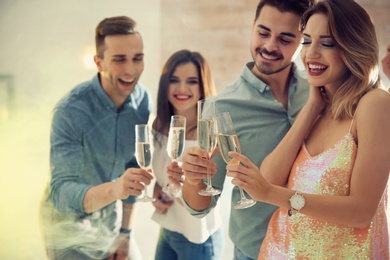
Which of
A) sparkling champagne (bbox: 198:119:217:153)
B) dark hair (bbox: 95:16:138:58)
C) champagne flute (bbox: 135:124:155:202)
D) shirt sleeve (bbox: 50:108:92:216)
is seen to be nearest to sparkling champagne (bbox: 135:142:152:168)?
champagne flute (bbox: 135:124:155:202)

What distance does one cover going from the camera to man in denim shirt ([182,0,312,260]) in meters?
2.12

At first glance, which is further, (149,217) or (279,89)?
(149,217)

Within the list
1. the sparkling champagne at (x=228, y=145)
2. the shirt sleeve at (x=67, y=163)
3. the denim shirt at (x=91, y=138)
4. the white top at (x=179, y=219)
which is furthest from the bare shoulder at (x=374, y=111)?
the shirt sleeve at (x=67, y=163)

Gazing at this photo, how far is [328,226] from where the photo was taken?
69.6 inches

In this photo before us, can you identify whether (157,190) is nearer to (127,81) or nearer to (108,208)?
(108,208)

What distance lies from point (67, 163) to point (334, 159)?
1.14 meters

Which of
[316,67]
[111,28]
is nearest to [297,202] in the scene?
[316,67]

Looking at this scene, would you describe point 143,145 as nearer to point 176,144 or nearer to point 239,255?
point 176,144

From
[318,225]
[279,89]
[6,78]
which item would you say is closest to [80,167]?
[6,78]

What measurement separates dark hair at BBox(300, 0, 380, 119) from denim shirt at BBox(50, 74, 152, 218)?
0.91m

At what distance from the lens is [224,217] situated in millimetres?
2402

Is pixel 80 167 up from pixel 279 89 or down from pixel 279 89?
down

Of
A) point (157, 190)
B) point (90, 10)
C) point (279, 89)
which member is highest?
point (90, 10)

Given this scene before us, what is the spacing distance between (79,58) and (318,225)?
1.26m
